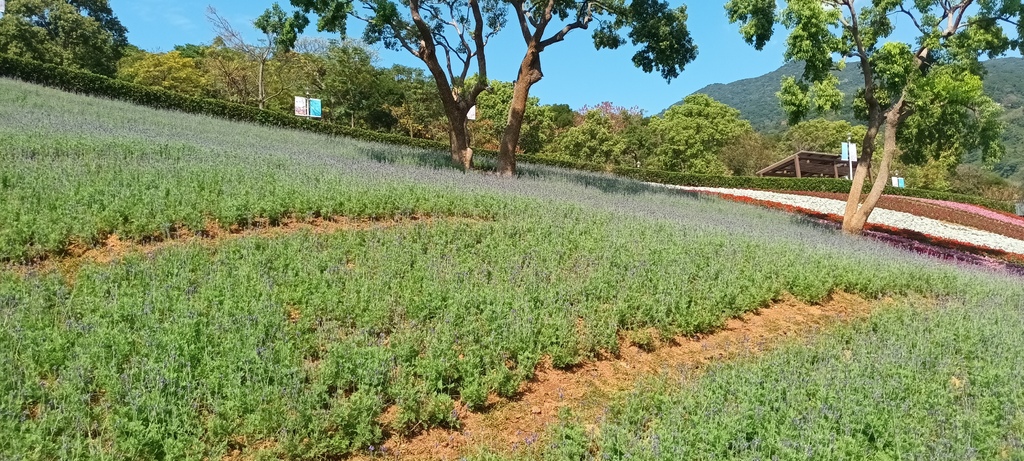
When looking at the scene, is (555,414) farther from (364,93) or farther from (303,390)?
(364,93)

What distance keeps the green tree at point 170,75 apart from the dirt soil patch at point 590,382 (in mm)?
41316

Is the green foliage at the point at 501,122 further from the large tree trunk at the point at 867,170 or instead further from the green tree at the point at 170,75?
the large tree trunk at the point at 867,170

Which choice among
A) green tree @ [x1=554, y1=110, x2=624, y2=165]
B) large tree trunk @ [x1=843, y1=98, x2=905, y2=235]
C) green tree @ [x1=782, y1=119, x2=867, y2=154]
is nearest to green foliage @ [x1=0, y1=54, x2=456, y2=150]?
large tree trunk @ [x1=843, y1=98, x2=905, y2=235]

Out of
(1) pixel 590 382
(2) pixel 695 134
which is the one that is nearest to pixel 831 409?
(1) pixel 590 382

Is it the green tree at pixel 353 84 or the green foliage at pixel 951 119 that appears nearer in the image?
the green foliage at pixel 951 119

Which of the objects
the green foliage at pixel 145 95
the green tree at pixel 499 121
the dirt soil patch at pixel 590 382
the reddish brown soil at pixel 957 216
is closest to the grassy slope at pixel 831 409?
the dirt soil patch at pixel 590 382

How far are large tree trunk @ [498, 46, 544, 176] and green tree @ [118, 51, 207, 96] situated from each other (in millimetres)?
32320

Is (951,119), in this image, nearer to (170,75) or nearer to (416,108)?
(416,108)

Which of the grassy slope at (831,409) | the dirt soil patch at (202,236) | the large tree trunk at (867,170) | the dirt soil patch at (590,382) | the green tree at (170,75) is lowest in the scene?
the dirt soil patch at (590,382)

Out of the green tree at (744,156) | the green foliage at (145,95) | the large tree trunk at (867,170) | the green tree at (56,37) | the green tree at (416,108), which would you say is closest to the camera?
the large tree trunk at (867,170)

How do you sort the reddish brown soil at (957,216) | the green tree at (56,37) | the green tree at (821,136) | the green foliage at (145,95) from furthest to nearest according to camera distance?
the green tree at (821,136)
the green tree at (56,37)
the reddish brown soil at (957,216)
the green foliage at (145,95)

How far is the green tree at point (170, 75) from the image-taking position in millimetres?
38969

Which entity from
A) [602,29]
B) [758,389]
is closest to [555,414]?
[758,389]

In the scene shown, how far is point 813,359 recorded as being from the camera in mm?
5027
